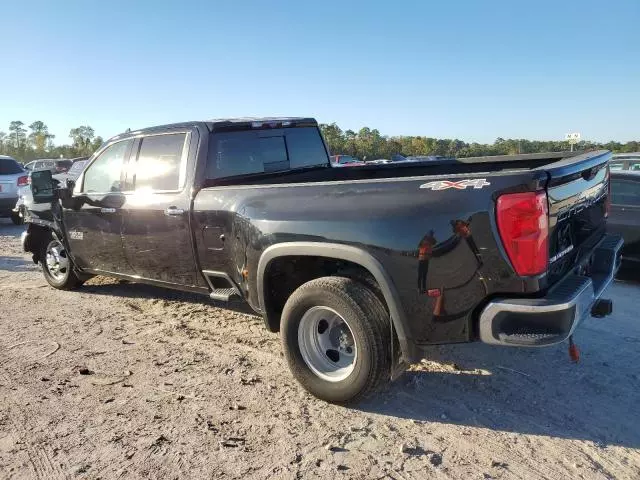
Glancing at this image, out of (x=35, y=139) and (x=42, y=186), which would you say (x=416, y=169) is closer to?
(x=42, y=186)

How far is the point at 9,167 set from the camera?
13531 millimetres

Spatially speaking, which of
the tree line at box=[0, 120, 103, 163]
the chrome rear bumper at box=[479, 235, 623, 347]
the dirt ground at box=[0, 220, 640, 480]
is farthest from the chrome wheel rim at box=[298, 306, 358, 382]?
the tree line at box=[0, 120, 103, 163]

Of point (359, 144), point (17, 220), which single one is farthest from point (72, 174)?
point (359, 144)

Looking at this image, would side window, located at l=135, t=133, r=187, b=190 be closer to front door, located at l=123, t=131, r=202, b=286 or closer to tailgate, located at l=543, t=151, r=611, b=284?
front door, located at l=123, t=131, r=202, b=286

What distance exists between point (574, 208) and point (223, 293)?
105 inches

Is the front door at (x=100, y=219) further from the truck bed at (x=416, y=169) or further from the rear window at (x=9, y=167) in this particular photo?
the rear window at (x=9, y=167)

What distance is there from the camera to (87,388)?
382 cm

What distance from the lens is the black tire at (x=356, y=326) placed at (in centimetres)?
321

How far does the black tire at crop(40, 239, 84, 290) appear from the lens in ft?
20.6

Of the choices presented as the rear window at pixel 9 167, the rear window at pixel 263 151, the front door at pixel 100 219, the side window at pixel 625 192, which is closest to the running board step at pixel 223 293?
the rear window at pixel 263 151

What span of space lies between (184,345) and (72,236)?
2.12 metres

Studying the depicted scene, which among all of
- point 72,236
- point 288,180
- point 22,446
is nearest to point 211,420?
point 22,446

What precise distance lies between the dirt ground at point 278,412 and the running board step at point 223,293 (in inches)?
19.3

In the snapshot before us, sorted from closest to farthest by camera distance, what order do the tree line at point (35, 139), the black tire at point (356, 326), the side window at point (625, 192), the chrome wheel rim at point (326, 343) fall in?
1. the black tire at point (356, 326)
2. the chrome wheel rim at point (326, 343)
3. the side window at point (625, 192)
4. the tree line at point (35, 139)
